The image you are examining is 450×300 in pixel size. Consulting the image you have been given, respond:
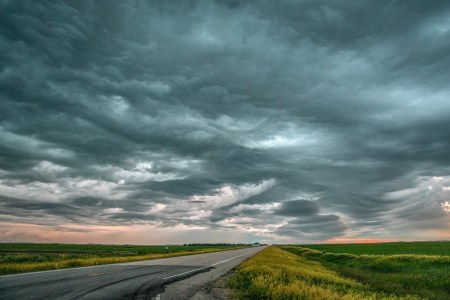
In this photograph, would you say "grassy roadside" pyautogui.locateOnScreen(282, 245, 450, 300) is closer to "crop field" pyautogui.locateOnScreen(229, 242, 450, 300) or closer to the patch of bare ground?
"crop field" pyautogui.locateOnScreen(229, 242, 450, 300)

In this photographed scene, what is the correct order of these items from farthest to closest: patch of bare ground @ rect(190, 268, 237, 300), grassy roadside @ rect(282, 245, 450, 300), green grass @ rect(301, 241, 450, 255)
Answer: green grass @ rect(301, 241, 450, 255) → grassy roadside @ rect(282, 245, 450, 300) → patch of bare ground @ rect(190, 268, 237, 300)

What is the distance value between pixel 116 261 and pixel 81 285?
17881 millimetres

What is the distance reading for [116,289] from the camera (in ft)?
39.4

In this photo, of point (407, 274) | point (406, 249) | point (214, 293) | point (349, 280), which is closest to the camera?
point (214, 293)

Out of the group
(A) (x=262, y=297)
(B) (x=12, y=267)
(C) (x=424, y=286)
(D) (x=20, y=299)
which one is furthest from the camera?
(C) (x=424, y=286)

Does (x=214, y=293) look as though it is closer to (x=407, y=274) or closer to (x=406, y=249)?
(x=407, y=274)

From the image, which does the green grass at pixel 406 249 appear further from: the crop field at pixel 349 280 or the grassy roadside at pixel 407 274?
the grassy roadside at pixel 407 274

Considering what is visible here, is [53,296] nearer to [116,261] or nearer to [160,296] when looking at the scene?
[160,296]

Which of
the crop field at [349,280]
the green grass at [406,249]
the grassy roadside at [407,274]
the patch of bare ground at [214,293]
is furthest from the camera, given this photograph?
the green grass at [406,249]

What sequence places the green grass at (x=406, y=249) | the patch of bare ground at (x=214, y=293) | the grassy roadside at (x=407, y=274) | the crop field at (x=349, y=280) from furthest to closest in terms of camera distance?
the green grass at (x=406, y=249) → the grassy roadside at (x=407, y=274) → the crop field at (x=349, y=280) → the patch of bare ground at (x=214, y=293)

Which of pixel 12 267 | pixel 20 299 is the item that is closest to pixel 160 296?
pixel 20 299

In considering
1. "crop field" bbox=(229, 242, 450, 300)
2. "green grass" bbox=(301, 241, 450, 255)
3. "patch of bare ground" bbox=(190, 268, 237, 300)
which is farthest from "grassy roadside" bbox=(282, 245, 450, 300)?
"green grass" bbox=(301, 241, 450, 255)

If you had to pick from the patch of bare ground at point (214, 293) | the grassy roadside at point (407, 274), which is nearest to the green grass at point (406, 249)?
the grassy roadside at point (407, 274)

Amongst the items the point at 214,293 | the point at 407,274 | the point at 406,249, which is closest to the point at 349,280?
the point at 407,274
